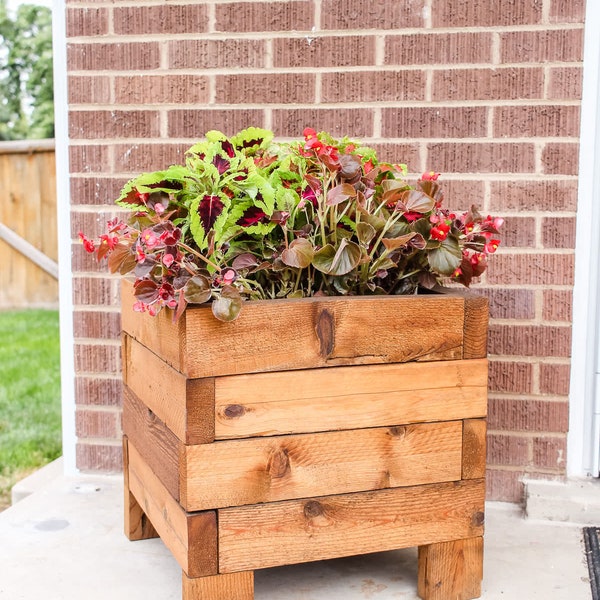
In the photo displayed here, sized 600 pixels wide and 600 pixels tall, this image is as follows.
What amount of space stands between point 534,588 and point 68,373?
1514 millimetres

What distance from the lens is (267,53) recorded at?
234cm

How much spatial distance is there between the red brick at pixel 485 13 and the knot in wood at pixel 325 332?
1.09 meters

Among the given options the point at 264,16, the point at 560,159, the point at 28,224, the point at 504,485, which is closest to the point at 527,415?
the point at 504,485

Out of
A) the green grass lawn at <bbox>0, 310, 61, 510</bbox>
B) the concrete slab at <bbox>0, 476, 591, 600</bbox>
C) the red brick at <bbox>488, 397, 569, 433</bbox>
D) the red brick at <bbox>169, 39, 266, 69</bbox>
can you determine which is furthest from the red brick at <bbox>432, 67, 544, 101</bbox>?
the green grass lawn at <bbox>0, 310, 61, 510</bbox>

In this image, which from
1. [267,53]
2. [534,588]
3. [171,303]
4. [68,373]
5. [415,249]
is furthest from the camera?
[68,373]

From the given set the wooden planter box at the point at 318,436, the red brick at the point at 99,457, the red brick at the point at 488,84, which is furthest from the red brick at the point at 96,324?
the red brick at the point at 488,84

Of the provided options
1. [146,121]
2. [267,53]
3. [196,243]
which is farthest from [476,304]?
A: [146,121]

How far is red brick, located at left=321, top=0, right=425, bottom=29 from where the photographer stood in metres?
2.26

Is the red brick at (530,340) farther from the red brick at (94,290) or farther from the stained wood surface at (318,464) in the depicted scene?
the red brick at (94,290)

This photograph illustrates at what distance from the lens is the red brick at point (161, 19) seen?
235cm

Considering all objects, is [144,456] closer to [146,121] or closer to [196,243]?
[196,243]

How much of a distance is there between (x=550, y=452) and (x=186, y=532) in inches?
48.1

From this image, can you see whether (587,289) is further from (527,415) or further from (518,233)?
(527,415)

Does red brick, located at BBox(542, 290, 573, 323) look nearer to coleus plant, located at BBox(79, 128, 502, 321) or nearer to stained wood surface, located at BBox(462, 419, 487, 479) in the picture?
coleus plant, located at BBox(79, 128, 502, 321)
